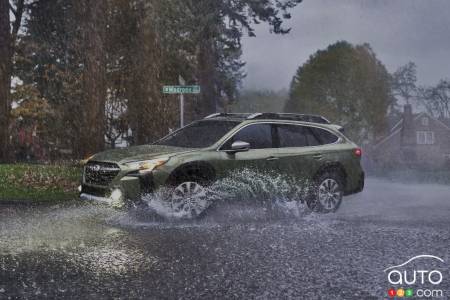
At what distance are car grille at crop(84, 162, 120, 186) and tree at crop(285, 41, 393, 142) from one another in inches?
1945

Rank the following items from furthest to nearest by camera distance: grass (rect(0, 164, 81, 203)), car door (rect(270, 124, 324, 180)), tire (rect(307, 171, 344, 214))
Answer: grass (rect(0, 164, 81, 203)) < tire (rect(307, 171, 344, 214)) < car door (rect(270, 124, 324, 180))

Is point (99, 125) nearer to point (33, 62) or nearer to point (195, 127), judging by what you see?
point (195, 127)

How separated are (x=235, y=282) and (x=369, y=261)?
5.90 feet

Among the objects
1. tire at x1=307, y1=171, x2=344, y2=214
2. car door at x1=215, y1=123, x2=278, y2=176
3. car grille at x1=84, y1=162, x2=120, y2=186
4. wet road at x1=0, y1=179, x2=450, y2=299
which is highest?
car door at x1=215, y1=123, x2=278, y2=176

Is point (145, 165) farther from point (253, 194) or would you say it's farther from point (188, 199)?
point (253, 194)

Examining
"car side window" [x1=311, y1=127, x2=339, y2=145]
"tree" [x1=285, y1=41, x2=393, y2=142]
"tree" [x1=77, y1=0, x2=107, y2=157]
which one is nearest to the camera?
"car side window" [x1=311, y1=127, x2=339, y2=145]

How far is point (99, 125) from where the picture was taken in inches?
704

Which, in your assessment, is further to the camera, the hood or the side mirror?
the side mirror

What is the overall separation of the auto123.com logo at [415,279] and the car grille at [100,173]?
14.5ft

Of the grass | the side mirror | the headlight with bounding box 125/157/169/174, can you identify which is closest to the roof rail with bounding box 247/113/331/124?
the side mirror

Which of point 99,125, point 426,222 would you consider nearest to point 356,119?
point 99,125

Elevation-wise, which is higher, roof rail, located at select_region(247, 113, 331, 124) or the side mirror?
roof rail, located at select_region(247, 113, 331, 124)

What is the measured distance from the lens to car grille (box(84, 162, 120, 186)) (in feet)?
29.6

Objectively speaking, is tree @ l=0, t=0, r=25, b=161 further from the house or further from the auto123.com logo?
the house
